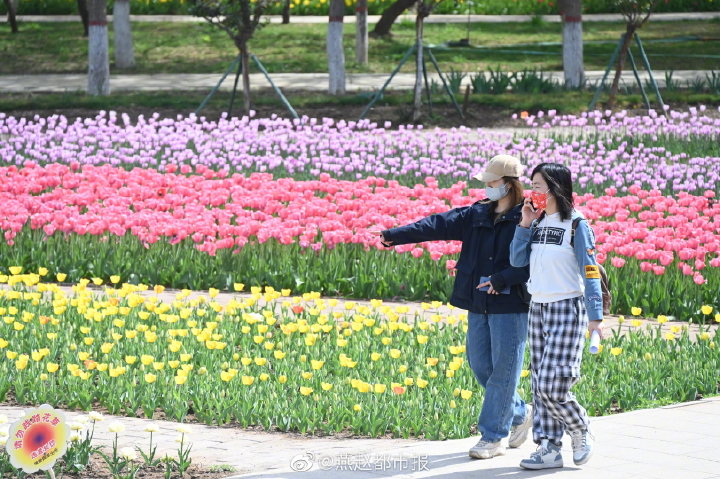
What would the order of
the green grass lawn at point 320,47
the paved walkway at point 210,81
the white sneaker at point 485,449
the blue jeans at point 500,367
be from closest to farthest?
1. the white sneaker at point 485,449
2. the blue jeans at point 500,367
3. the paved walkway at point 210,81
4. the green grass lawn at point 320,47

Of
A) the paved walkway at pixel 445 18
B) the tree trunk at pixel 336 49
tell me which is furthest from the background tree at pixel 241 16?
the paved walkway at pixel 445 18

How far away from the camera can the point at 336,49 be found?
20.3 m

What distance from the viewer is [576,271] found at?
17.7 feet

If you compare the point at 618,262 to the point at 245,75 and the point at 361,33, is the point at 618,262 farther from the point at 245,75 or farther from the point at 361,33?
the point at 361,33

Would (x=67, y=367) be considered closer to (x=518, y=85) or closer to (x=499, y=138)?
(x=499, y=138)

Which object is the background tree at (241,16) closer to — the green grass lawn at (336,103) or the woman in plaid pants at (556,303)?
the green grass lawn at (336,103)

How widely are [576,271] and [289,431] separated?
158cm

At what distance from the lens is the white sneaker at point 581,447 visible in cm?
522

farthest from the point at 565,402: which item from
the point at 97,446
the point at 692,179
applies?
the point at 692,179

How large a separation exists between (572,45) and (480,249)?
15370 mm

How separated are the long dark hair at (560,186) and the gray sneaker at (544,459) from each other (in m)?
0.98

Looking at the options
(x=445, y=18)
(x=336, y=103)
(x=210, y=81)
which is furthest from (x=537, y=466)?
(x=445, y=18)

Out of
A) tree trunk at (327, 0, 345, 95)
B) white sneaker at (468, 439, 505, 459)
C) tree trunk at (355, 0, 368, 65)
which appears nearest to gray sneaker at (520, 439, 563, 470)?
white sneaker at (468, 439, 505, 459)

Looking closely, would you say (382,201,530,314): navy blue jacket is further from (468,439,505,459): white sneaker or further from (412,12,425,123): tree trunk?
(412,12,425,123): tree trunk
